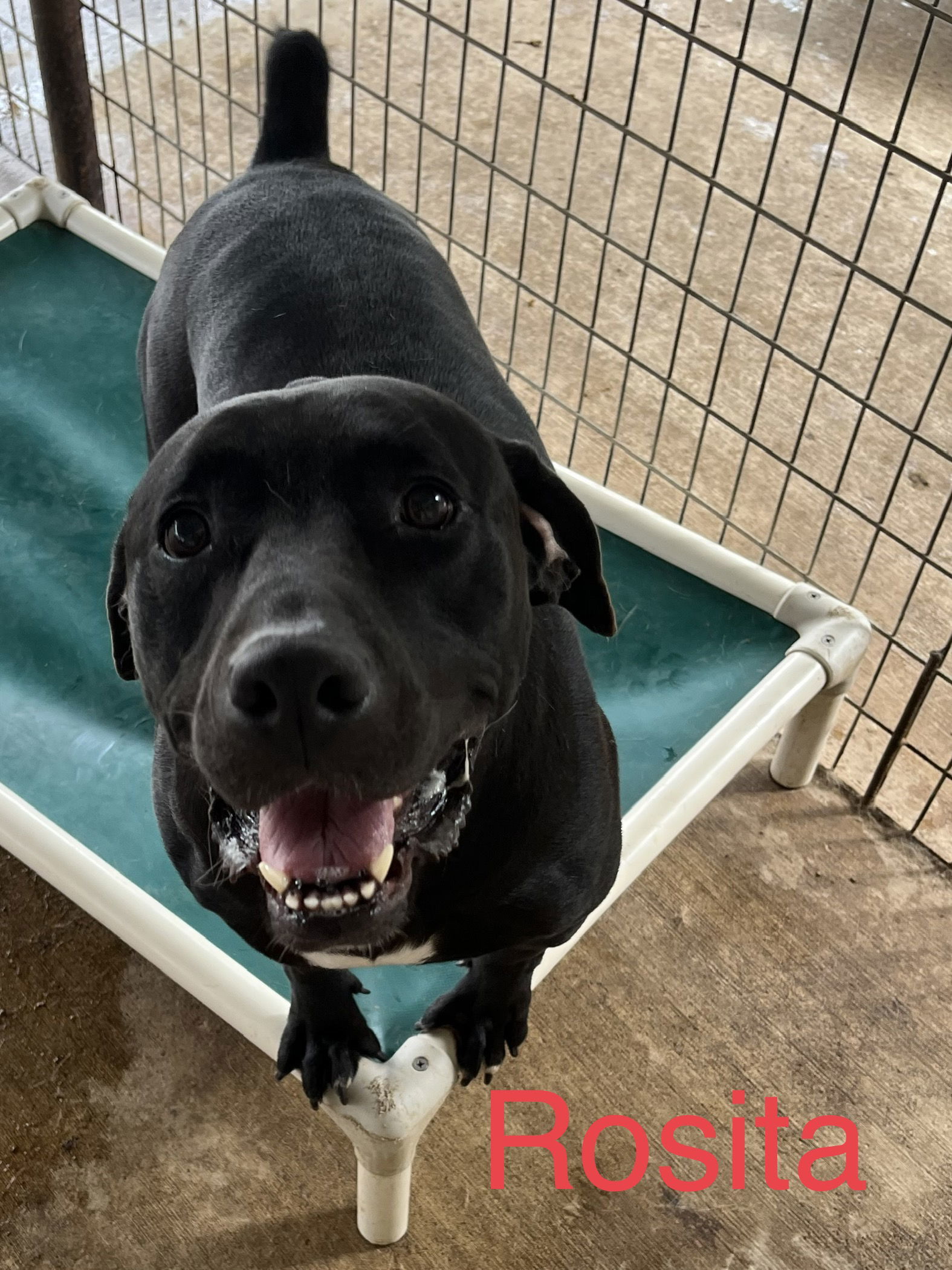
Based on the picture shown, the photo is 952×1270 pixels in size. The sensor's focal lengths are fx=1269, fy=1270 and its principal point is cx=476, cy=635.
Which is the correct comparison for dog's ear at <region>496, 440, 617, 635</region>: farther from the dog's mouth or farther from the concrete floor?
the concrete floor

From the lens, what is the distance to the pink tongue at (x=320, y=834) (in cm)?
93

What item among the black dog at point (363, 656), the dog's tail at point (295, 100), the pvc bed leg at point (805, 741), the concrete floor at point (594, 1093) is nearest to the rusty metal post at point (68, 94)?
the dog's tail at point (295, 100)

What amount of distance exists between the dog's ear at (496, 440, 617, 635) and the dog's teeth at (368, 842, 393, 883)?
11.5 inches

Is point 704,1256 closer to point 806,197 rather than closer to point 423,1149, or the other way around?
point 423,1149

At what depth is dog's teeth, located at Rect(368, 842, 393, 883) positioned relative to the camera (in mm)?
941

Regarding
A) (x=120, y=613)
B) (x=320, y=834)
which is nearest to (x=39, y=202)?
(x=120, y=613)

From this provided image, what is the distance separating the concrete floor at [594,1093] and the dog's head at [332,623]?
2.37 feet

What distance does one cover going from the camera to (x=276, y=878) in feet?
3.04

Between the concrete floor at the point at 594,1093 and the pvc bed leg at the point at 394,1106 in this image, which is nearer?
the pvc bed leg at the point at 394,1106

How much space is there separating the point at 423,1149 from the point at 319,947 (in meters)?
0.78

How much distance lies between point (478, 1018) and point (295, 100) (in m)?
1.20

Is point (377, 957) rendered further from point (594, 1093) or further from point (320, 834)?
point (594, 1093)

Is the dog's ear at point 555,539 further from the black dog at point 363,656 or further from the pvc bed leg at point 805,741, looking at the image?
the pvc bed leg at point 805,741

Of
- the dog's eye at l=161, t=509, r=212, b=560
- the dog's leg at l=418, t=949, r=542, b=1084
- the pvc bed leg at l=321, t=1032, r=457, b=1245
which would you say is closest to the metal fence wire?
the dog's leg at l=418, t=949, r=542, b=1084
